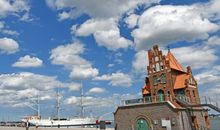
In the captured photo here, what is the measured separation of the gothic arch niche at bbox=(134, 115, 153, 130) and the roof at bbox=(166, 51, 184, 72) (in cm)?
1065

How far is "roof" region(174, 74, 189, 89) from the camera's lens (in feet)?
160

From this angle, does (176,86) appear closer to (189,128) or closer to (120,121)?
Result: (189,128)

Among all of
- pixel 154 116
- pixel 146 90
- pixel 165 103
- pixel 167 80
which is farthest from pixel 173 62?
pixel 154 116

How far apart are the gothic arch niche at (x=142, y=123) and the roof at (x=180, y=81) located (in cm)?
811

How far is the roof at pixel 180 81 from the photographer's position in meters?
48.9

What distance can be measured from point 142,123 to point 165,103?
228 inches

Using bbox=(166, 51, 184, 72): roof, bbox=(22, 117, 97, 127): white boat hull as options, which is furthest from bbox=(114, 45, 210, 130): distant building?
bbox=(22, 117, 97, 127): white boat hull

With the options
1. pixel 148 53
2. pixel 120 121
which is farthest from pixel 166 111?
pixel 148 53

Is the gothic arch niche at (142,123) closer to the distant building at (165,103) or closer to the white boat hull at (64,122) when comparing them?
the distant building at (165,103)

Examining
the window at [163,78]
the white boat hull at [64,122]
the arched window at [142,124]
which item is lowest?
the arched window at [142,124]

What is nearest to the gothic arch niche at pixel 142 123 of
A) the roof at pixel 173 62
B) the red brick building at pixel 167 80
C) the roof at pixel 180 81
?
the red brick building at pixel 167 80

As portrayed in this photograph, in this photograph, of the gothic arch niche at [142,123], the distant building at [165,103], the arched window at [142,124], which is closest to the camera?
the distant building at [165,103]

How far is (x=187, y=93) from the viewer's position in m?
48.6

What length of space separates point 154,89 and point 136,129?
318 inches
